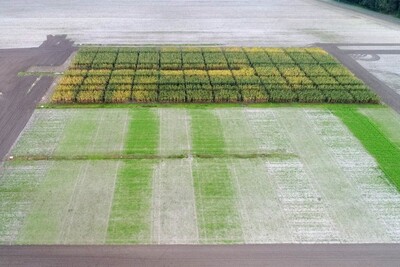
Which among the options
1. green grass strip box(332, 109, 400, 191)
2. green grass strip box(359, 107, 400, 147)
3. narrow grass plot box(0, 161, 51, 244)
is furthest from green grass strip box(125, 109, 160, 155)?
green grass strip box(359, 107, 400, 147)

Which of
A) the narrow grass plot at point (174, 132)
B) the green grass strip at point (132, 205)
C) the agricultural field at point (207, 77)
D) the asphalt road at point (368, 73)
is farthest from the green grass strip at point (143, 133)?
the asphalt road at point (368, 73)

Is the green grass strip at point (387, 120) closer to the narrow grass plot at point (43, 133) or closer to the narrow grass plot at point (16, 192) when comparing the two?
the narrow grass plot at point (43, 133)

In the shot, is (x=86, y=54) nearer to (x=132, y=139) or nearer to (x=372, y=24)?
(x=132, y=139)

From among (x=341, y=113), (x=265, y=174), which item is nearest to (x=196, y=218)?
(x=265, y=174)

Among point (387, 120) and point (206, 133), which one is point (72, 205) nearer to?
point (206, 133)

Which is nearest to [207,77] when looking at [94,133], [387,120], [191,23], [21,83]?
[94,133]

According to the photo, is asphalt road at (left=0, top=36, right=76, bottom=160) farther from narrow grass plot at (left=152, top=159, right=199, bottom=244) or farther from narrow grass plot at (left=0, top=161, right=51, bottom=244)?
narrow grass plot at (left=152, top=159, right=199, bottom=244)
